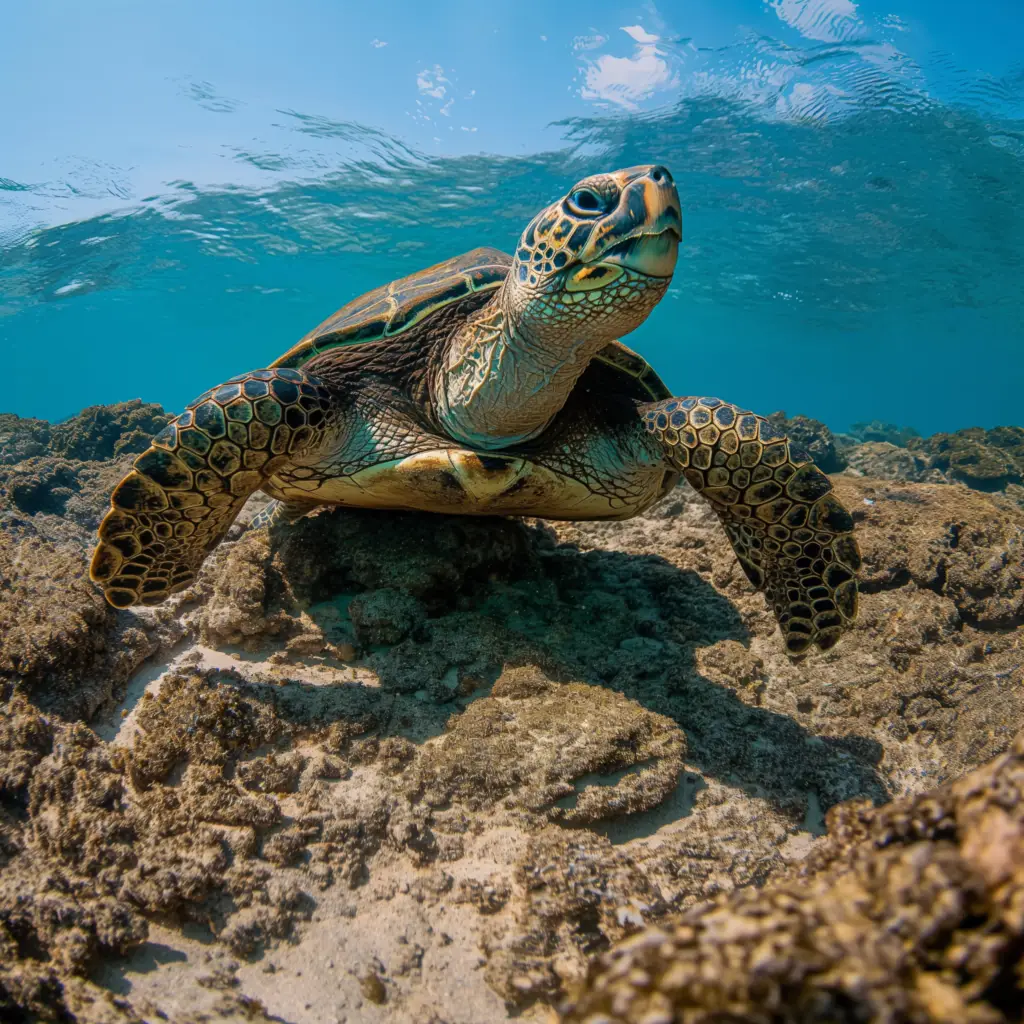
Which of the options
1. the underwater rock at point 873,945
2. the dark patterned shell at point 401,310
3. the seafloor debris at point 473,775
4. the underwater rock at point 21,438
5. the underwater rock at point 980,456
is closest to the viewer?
the underwater rock at point 873,945

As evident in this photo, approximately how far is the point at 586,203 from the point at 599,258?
1.00 ft

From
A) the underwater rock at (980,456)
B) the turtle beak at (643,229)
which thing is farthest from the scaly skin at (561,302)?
the underwater rock at (980,456)

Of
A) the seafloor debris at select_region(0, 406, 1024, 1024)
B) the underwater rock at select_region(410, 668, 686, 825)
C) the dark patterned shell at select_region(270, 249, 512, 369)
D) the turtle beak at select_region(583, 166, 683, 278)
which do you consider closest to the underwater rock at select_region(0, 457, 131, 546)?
the seafloor debris at select_region(0, 406, 1024, 1024)

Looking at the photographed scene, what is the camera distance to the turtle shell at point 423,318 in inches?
137

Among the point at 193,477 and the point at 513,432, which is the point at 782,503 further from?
the point at 193,477

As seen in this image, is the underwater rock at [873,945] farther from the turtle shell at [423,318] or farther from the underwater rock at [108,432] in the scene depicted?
the underwater rock at [108,432]

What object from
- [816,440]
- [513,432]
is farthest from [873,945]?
[816,440]

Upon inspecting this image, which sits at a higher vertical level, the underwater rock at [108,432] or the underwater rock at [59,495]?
the underwater rock at [108,432]

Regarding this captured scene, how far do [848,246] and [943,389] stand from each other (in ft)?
324

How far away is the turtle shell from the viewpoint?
3.49 meters

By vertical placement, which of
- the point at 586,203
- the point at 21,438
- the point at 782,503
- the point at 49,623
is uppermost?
the point at 586,203

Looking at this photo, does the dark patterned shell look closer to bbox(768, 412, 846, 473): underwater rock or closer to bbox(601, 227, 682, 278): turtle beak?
bbox(601, 227, 682, 278): turtle beak

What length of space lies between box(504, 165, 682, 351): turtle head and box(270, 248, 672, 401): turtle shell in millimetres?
860

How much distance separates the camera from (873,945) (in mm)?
741
